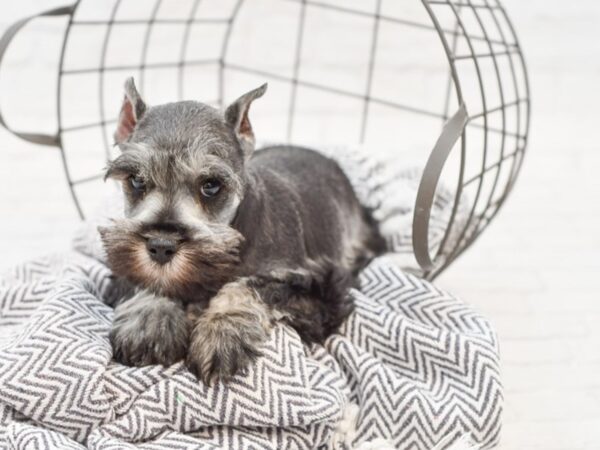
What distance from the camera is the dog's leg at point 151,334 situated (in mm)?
1955

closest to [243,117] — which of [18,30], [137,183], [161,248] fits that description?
[137,183]

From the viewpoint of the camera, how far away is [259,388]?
1.87m

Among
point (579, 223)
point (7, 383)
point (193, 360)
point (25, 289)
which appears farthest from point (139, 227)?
point (579, 223)

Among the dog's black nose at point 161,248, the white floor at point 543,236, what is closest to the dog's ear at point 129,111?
the dog's black nose at point 161,248

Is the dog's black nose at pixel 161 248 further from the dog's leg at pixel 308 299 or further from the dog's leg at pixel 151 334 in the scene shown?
the dog's leg at pixel 308 299

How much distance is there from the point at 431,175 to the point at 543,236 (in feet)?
5.78

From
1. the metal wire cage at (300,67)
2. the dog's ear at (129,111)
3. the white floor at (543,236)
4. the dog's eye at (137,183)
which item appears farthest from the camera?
the metal wire cage at (300,67)

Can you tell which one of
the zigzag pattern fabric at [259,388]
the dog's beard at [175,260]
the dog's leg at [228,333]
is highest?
the dog's beard at [175,260]

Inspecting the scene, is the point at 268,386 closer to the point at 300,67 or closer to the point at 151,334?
the point at 151,334

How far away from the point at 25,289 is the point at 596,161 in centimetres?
331

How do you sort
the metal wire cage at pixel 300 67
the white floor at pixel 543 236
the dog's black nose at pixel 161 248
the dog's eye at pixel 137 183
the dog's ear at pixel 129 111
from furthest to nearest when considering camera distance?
the metal wire cage at pixel 300 67 → the white floor at pixel 543 236 → the dog's ear at pixel 129 111 → the dog's eye at pixel 137 183 → the dog's black nose at pixel 161 248

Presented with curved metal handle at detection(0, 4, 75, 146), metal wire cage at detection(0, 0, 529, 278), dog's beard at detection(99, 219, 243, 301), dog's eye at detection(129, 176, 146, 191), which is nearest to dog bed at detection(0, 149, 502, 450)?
dog's beard at detection(99, 219, 243, 301)

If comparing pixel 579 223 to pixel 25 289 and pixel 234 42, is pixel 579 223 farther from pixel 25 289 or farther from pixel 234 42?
pixel 25 289

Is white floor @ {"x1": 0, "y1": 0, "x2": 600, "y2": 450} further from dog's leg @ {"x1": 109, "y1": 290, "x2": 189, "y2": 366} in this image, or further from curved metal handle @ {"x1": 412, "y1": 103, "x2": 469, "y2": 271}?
dog's leg @ {"x1": 109, "y1": 290, "x2": 189, "y2": 366}
